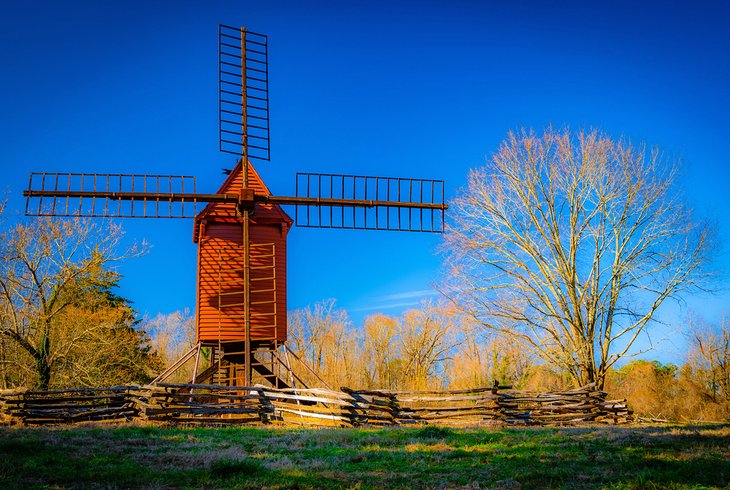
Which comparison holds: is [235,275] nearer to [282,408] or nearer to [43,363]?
[282,408]

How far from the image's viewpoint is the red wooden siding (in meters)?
22.5

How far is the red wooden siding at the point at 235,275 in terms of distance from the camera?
2248cm

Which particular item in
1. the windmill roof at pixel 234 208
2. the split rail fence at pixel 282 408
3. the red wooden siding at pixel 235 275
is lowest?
the split rail fence at pixel 282 408

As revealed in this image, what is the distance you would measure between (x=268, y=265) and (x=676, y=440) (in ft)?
49.1

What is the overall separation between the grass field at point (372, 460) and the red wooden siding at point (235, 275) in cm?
871

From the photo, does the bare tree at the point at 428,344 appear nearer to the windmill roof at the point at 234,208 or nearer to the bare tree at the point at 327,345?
the bare tree at the point at 327,345

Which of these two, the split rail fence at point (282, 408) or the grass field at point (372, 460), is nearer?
the grass field at point (372, 460)

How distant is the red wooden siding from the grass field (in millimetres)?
8705

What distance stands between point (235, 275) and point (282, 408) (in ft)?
17.7

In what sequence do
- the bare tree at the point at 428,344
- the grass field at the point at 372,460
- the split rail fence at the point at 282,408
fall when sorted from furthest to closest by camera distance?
1. the bare tree at the point at 428,344
2. the split rail fence at the point at 282,408
3. the grass field at the point at 372,460

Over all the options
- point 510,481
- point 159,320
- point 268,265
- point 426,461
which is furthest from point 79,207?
point 159,320

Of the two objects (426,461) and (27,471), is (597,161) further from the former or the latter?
(27,471)

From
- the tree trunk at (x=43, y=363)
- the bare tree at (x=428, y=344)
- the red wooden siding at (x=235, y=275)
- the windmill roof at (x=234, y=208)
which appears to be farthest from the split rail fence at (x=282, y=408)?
the bare tree at (x=428, y=344)

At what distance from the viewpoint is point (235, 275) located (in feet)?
74.3
